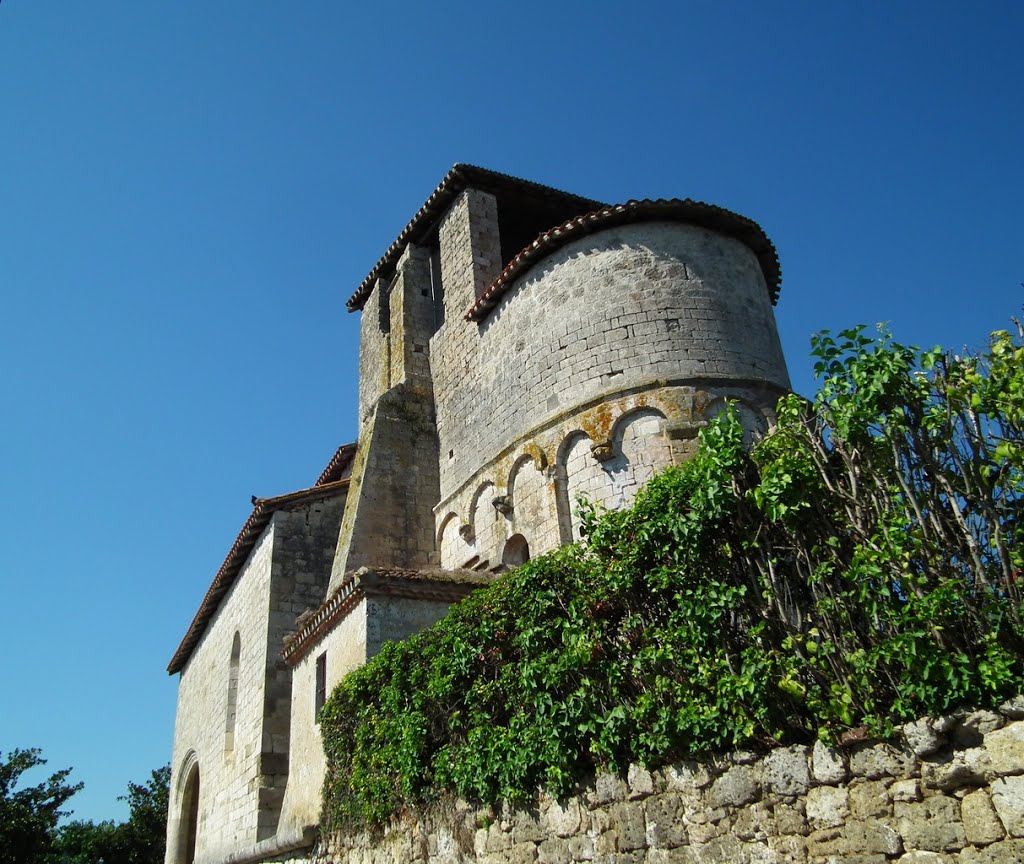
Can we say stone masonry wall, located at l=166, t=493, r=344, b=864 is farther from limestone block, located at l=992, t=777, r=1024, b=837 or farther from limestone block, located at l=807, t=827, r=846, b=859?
limestone block, located at l=992, t=777, r=1024, b=837

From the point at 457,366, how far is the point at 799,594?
1030 cm

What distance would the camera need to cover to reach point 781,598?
6344 millimetres

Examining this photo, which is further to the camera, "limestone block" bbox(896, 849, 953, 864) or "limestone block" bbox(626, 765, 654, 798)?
"limestone block" bbox(626, 765, 654, 798)

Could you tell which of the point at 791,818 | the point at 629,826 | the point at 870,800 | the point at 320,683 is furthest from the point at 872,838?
the point at 320,683

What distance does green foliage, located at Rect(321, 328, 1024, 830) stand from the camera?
533 cm

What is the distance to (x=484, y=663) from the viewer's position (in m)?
8.68

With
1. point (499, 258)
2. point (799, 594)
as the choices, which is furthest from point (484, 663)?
point (499, 258)

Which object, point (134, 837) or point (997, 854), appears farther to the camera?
point (134, 837)

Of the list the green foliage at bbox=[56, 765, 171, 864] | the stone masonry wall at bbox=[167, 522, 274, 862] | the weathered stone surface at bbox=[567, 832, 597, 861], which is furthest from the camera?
the green foliage at bbox=[56, 765, 171, 864]

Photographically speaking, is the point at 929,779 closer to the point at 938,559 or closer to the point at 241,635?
the point at 938,559

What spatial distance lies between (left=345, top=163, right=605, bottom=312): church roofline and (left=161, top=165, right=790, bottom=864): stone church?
0.14 ft

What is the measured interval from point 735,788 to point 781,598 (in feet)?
4.30

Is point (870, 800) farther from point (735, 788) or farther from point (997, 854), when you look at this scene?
A: point (735, 788)

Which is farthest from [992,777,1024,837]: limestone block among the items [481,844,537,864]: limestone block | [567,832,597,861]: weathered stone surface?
[481,844,537,864]: limestone block
